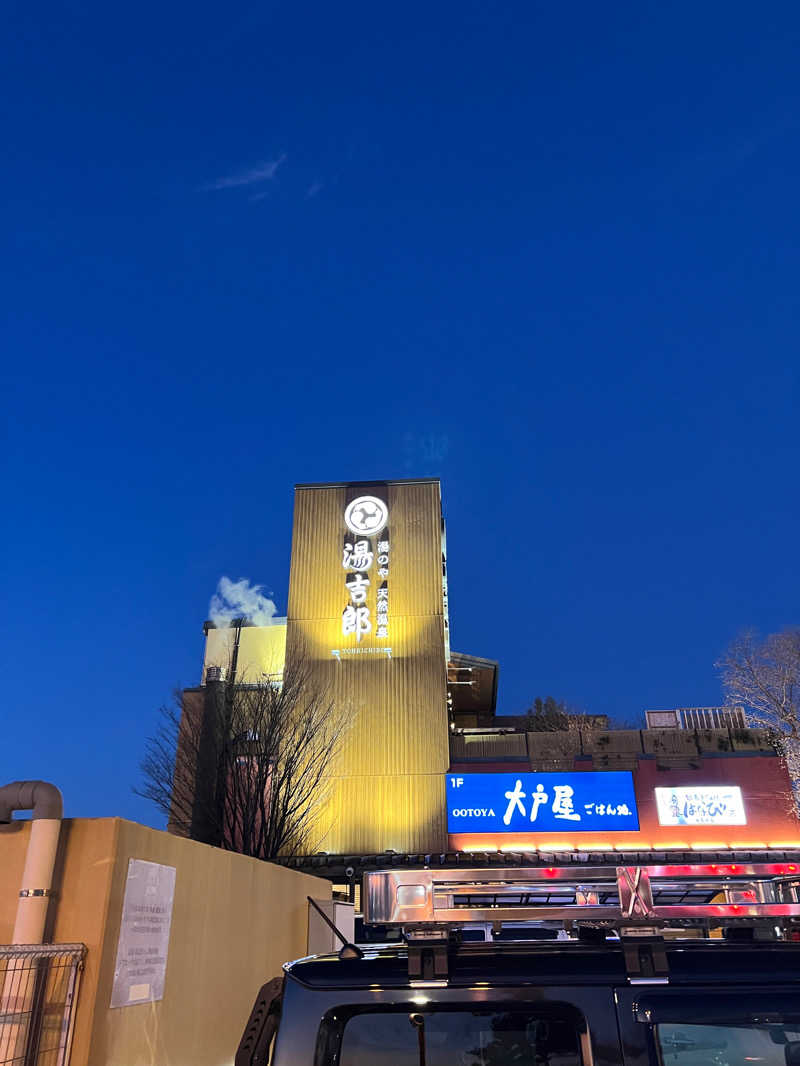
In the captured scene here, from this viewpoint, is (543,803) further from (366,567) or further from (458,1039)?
(458,1039)

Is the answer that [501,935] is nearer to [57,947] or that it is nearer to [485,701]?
[57,947]

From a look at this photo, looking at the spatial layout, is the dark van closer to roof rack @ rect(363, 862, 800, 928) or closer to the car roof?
the car roof

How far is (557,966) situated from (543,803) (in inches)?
921

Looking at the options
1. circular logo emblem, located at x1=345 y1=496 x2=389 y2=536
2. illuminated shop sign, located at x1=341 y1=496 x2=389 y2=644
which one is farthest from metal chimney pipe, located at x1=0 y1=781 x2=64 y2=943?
circular logo emblem, located at x1=345 y1=496 x2=389 y2=536

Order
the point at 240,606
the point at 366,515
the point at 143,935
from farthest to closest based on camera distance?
the point at 240,606
the point at 366,515
the point at 143,935

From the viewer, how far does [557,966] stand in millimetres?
2396

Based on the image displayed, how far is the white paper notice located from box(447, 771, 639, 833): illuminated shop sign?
18.3m

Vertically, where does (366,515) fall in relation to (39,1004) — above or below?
above

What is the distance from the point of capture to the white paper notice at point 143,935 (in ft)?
21.8

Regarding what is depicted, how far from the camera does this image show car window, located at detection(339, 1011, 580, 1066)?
2.30m

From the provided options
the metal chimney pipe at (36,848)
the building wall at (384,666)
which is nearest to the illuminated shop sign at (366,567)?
the building wall at (384,666)

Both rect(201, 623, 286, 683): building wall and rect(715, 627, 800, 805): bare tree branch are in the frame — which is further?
rect(201, 623, 286, 683): building wall

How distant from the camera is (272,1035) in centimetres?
252

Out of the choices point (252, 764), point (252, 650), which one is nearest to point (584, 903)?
point (252, 764)
